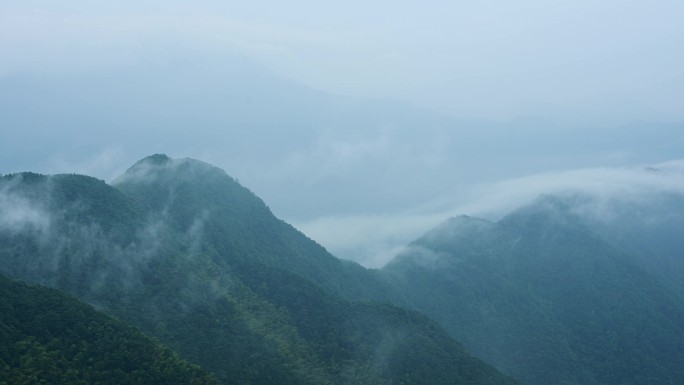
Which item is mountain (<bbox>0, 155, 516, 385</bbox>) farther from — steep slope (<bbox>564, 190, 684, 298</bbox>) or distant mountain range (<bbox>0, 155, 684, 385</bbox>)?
steep slope (<bbox>564, 190, 684, 298</bbox>)

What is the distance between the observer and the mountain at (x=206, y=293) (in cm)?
6906

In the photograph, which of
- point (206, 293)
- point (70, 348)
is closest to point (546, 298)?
point (206, 293)

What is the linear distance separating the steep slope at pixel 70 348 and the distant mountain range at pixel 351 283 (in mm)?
1424

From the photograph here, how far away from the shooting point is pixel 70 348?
54.1 metres

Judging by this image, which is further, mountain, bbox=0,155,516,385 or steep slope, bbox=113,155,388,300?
steep slope, bbox=113,155,388,300

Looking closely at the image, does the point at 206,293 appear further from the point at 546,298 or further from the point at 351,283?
the point at 546,298

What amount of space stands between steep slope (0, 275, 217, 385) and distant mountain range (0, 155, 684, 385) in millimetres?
1424

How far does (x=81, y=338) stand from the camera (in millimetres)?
55531

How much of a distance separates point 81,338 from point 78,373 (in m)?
4.07

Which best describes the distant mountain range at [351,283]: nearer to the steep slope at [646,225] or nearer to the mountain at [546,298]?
the mountain at [546,298]

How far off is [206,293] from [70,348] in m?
22.5

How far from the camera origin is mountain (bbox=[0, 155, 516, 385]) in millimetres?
69062

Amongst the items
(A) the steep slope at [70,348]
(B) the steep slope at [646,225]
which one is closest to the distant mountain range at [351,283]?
(B) the steep slope at [646,225]

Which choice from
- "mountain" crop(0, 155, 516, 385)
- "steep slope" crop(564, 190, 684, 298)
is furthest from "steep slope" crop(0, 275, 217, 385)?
"steep slope" crop(564, 190, 684, 298)
